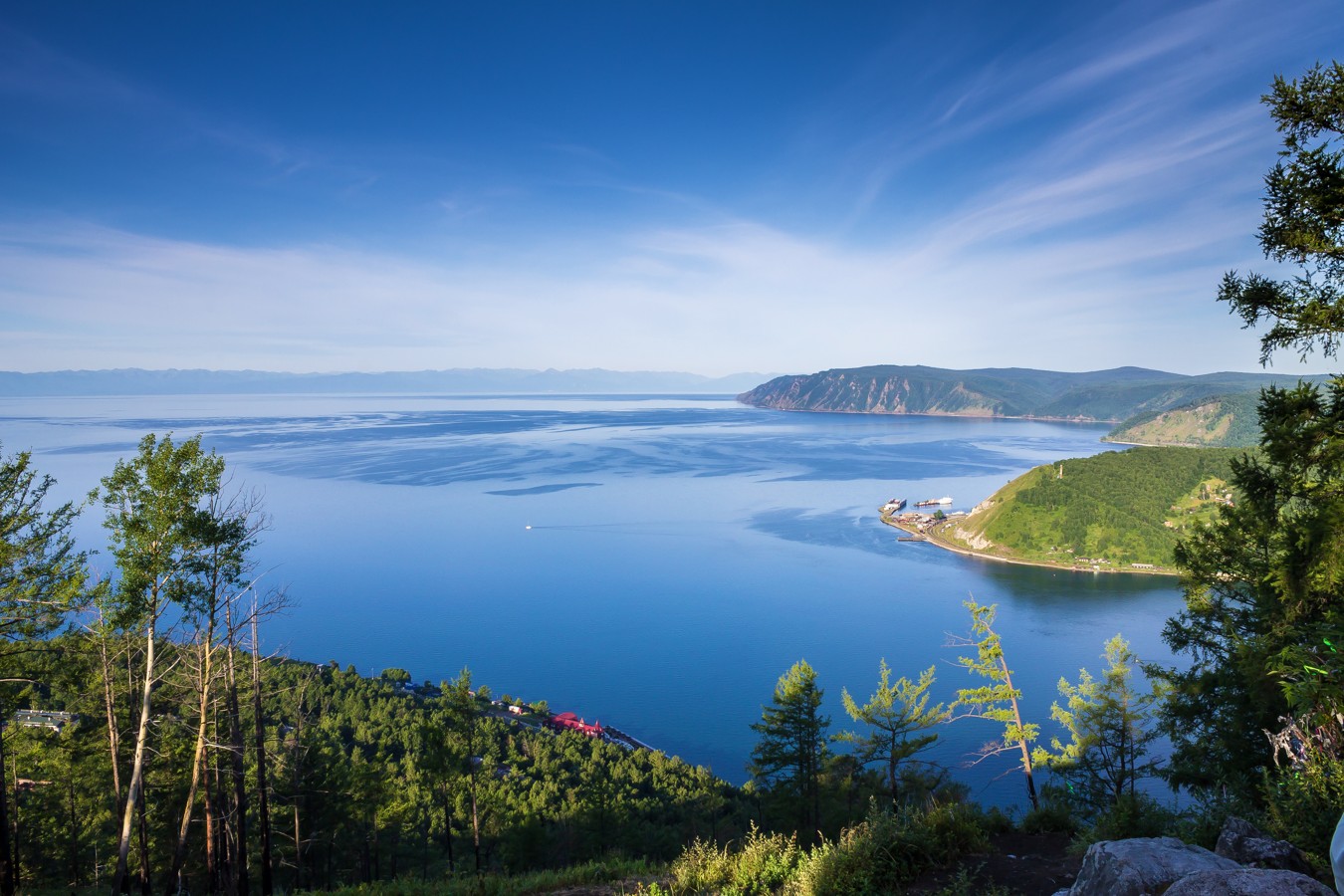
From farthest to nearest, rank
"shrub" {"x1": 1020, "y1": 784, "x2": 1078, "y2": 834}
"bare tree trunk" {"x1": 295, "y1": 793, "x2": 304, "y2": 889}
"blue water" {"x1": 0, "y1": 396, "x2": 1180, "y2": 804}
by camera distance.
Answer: "blue water" {"x1": 0, "y1": 396, "x2": 1180, "y2": 804} → "bare tree trunk" {"x1": 295, "y1": 793, "x2": 304, "y2": 889} → "shrub" {"x1": 1020, "y1": 784, "x2": 1078, "y2": 834}

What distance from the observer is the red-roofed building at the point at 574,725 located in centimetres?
3381

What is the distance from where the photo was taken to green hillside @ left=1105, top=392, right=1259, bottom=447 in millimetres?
157375

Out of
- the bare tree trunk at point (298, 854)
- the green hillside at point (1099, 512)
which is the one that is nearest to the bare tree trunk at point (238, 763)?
the bare tree trunk at point (298, 854)

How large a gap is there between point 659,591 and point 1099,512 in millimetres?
52483

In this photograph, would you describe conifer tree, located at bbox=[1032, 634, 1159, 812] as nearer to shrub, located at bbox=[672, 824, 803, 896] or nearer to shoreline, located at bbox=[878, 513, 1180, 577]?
shrub, located at bbox=[672, 824, 803, 896]

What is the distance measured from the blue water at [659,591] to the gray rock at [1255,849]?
69.7 feet

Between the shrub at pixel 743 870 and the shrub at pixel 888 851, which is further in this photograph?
the shrub at pixel 743 870

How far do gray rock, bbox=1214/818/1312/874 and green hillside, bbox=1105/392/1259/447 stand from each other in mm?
189747

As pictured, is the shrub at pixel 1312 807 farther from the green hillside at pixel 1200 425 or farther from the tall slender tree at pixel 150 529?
the green hillside at pixel 1200 425

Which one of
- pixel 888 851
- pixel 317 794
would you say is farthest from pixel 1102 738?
pixel 317 794

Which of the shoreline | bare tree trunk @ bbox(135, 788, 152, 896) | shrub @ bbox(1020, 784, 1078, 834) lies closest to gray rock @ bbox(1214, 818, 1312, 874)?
shrub @ bbox(1020, 784, 1078, 834)

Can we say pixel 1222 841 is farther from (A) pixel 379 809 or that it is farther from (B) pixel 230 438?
(B) pixel 230 438

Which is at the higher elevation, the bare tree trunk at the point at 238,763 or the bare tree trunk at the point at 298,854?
the bare tree trunk at the point at 238,763

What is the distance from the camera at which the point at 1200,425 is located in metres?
168
